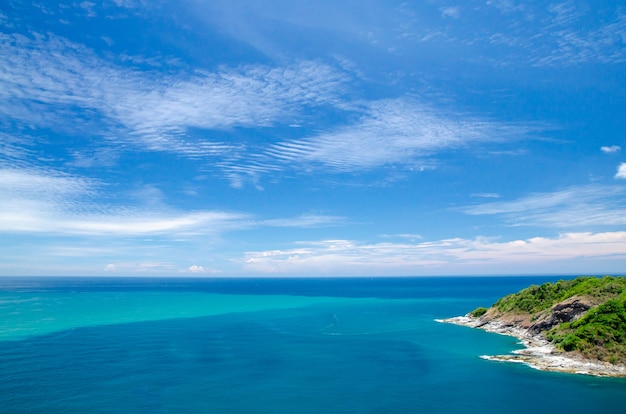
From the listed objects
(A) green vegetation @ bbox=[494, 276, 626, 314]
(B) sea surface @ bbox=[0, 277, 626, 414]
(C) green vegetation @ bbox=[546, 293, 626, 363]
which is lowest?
(B) sea surface @ bbox=[0, 277, 626, 414]

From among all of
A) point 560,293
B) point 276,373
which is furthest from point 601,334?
point 276,373

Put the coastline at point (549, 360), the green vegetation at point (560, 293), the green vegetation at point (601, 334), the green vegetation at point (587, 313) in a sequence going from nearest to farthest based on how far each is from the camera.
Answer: the coastline at point (549, 360)
the green vegetation at point (601, 334)
the green vegetation at point (587, 313)
the green vegetation at point (560, 293)

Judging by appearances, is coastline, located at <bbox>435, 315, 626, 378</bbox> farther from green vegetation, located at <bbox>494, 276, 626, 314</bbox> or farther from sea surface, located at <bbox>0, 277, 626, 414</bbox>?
green vegetation, located at <bbox>494, 276, 626, 314</bbox>

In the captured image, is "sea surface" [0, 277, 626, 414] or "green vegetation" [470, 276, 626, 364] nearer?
"sea surface" [0, 277, 626, 414]

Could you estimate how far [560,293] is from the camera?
7825 centimetres

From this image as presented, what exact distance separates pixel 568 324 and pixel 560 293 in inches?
717

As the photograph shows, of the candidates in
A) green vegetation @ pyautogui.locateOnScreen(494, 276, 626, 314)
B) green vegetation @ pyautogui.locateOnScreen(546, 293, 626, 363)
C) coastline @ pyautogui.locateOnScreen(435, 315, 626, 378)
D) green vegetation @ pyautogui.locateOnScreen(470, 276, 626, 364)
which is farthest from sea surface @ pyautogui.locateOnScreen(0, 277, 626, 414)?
green vegetation @ pyautogui.locateOnScreen(494, 276, 626, 314)

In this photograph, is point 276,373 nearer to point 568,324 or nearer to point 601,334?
point 601,334

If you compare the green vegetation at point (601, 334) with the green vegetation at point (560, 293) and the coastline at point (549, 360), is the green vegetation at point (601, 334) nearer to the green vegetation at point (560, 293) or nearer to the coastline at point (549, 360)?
the coastline at point (549, 360)

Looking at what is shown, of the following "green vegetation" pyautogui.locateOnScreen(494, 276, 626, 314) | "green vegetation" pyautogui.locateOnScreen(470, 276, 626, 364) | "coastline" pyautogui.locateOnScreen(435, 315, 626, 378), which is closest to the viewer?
"coastline" pyautogui.locateOnScreen(435, 315, 626, 378)

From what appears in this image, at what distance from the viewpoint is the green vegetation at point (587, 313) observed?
51469mm

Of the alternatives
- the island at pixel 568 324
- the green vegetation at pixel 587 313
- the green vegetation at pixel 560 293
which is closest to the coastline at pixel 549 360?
the island at pixel 568 324

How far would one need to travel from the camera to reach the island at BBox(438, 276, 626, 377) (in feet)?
166

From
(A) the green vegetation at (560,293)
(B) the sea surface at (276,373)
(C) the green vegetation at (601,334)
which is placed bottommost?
(B) the sea surface at (276,373)
